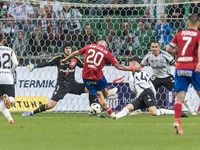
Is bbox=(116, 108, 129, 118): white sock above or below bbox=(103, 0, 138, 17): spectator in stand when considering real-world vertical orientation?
below

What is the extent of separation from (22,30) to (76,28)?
166cm

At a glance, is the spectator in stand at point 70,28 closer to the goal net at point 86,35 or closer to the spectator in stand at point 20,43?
the goal net at point 86,35

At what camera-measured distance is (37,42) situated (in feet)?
44.6

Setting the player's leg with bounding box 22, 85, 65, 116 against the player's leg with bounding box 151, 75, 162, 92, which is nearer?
the player's leg with bounding box 22, 85, 65, 116

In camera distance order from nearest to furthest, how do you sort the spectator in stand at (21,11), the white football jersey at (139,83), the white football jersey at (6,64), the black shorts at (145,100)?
the white football jersey at (6,64) < the black shorts at (145,100) < the white football jersey at (139,83) < the spectator in stand at (21,11)

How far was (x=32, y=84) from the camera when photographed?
1215cm

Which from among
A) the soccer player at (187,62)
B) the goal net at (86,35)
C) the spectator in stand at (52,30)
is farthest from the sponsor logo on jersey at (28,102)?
the soccer player at (187,62)

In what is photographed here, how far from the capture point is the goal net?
12086 millimetres

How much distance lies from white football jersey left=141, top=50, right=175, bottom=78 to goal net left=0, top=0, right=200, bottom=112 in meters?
0.70

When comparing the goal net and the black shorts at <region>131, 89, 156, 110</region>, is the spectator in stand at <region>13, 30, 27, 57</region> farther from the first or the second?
the black shorts at <region>131, 89, 156, 110</region>

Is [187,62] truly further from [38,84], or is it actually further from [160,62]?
[38,84]

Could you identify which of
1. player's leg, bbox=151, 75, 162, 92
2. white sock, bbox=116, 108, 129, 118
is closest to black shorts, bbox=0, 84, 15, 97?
white sock, bbox=116, 108, 129, 118

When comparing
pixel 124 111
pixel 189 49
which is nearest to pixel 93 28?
pixel 124 111

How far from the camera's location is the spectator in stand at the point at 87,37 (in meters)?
13.3
